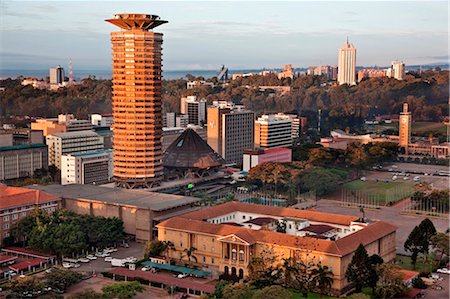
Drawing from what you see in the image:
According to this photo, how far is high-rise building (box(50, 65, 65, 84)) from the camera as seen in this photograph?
3140 inches

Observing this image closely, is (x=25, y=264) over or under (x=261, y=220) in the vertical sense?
under

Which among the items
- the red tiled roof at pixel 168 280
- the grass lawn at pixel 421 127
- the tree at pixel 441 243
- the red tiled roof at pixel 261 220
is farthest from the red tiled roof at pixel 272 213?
the grass lawn at pixel 421 127

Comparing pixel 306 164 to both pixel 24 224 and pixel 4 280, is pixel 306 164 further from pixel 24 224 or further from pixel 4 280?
pixel 4 280

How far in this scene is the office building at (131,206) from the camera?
68.0ft

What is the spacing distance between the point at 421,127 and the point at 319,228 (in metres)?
31.7

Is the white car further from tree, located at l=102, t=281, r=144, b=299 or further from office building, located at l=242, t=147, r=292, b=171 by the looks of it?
office building, located at l=242, t=147, r=292, b=171

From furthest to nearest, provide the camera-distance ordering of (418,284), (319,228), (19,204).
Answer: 1. (19,204)
2. (319,228)
3. (418,284)

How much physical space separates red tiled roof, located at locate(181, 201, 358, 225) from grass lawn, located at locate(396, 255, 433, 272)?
169cm

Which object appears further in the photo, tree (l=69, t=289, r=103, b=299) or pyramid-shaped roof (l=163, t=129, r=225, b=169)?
pyramid-shaped roof (l=163, t=129, r=225, b=169)

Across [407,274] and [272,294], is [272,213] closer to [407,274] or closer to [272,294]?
[407,274]

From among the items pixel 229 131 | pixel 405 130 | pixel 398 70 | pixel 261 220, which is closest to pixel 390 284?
pixel 261 220

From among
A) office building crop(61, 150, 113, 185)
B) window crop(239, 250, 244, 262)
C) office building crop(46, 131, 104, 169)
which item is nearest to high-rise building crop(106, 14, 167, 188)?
office building crop(61, 150, 113, 185)

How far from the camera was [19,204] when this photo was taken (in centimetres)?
2069

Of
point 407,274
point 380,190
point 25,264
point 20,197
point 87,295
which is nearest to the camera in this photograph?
point 87,295
